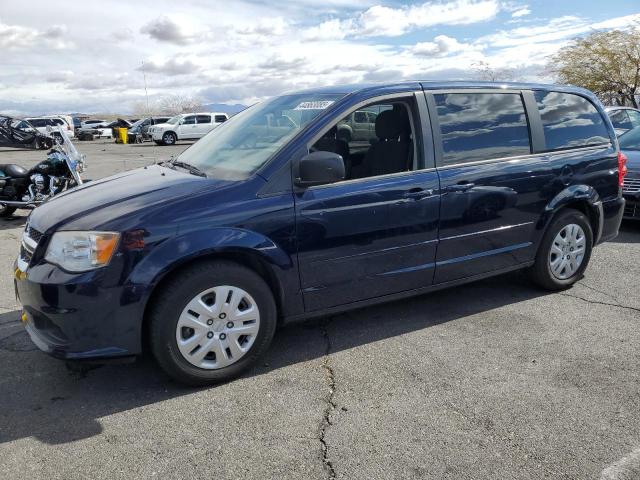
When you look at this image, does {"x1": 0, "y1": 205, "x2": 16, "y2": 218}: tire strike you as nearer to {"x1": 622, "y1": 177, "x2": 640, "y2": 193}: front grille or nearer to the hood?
the hood

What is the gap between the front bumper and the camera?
9.51ft

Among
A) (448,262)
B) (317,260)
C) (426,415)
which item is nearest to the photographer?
(426,415)

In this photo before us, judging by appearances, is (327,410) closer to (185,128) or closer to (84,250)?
(84,250)

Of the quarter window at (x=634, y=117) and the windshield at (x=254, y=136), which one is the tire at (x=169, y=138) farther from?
the windshield at (x=254, y=136)

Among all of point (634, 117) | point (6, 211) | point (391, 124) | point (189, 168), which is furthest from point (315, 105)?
point (634, 117)

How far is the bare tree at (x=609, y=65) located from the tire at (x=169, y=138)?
23343mm

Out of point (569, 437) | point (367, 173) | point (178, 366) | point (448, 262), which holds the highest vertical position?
point (367, 173)

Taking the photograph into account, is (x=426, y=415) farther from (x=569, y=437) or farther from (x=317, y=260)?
(x=317, y=260)

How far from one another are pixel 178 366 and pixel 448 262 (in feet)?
6.95

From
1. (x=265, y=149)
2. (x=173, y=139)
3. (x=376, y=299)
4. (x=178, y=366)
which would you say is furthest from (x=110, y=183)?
(x=173, y=139)

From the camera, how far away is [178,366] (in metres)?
3.13

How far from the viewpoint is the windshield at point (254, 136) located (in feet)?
11.6

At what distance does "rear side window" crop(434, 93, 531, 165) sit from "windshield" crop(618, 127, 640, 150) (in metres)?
4.53

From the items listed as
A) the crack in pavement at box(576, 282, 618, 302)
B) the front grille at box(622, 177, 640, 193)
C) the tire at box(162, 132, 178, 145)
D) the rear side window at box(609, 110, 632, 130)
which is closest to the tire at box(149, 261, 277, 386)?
the crack in pavement at box(576, 282, 618, 302)
